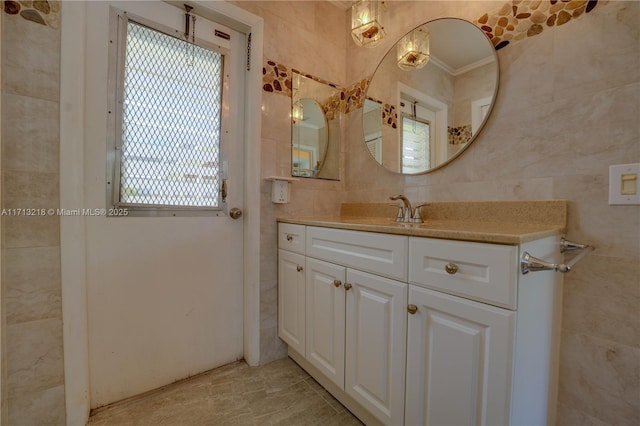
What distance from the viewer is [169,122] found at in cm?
135

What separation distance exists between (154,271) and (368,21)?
166 cm

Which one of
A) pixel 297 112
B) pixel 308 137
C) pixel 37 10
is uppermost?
pixel 37 10

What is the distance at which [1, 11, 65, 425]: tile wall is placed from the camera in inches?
39.2

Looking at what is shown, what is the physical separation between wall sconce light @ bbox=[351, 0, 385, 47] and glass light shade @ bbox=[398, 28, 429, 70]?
23 centimetres

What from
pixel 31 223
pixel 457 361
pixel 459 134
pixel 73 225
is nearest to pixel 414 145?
pixel 459 134

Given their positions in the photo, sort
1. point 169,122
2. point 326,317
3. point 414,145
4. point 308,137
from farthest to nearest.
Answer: point 308,137 → point 414,145 → point 169,122 → point 326,317

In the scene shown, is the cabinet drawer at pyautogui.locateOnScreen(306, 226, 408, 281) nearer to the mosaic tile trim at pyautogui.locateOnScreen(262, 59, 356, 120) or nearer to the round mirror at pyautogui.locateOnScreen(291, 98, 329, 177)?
the round mirror at pyautogui.locateOnScreen(291, 98, 329, 177)

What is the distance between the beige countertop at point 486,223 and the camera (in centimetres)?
74

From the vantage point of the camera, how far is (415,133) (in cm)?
147

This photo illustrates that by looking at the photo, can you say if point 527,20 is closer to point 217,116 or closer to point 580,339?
point 580,339

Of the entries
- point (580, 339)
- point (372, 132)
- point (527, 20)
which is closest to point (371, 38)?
point (372, 132)

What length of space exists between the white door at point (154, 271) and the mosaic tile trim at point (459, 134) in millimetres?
1141

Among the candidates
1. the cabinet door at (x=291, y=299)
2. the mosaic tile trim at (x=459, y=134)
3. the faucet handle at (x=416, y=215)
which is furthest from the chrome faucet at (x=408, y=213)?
the cabinet door at (x=291, y=299)

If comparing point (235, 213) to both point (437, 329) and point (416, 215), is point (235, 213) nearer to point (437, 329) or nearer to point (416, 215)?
point (416, 215)
